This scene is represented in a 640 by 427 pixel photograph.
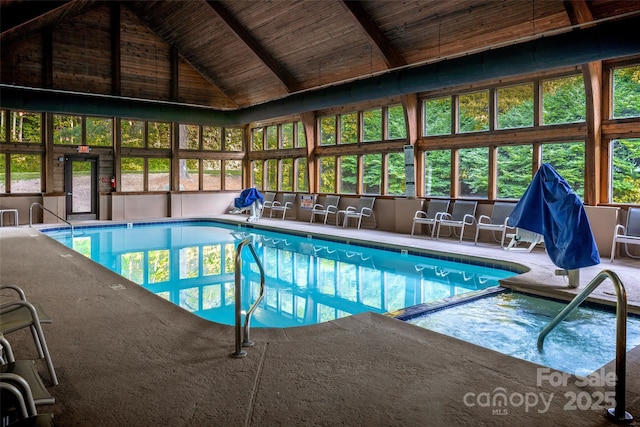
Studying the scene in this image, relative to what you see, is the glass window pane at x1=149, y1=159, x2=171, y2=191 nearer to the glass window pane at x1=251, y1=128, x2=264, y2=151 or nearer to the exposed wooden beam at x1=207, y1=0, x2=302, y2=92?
the glass window pane at x1=251, y1=128, x2=264, y2=151

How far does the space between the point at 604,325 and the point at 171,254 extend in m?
6.81

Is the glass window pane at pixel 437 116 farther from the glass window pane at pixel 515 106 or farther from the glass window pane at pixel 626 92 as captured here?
the glass window pane at pixel 626 92

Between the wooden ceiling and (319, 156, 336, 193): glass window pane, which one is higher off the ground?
the wooden ceiling

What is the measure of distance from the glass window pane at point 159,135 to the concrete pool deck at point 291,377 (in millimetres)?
10196

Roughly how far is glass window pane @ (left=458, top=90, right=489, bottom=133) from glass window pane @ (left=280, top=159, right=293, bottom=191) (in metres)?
5.83

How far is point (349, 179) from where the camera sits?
12.1 metres

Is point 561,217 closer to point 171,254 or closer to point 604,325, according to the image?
point 604,325

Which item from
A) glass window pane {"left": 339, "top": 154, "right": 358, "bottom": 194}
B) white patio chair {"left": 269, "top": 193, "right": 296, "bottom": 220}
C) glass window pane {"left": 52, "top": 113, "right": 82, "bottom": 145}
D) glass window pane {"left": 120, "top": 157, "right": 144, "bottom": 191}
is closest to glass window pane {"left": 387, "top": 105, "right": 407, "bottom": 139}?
glass window pane {"left": 339, "top": 154, "right": 358, "bottom": 194}

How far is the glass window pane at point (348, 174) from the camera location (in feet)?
39.2

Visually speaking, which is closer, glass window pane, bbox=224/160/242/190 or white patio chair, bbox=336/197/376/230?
white patio chair, bbox=336/197/376/230

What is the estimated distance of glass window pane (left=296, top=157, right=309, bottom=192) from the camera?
1346 cm

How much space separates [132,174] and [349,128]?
6329mm

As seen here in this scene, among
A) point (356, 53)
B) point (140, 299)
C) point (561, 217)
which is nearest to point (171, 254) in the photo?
point (140, 299)

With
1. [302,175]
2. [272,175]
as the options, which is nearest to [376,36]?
[302,175]
